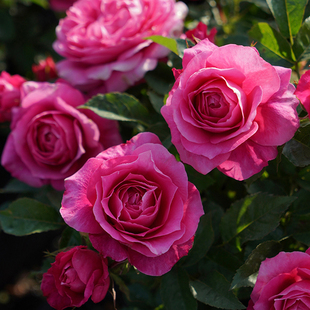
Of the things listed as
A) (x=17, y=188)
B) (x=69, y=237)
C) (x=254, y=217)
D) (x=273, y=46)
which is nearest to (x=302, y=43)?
(x=273, y=46)

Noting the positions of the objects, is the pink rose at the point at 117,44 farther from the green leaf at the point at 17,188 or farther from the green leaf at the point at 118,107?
the green leaf at the point at 17,188

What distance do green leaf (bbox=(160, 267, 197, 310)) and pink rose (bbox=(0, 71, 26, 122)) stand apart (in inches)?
21.4

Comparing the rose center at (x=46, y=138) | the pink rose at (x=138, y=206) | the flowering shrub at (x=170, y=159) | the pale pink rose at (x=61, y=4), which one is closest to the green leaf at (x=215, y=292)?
the flowering shrub at (x=170, y=159)

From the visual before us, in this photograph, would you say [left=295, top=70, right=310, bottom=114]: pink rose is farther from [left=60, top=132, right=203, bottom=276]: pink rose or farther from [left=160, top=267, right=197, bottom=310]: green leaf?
[left=160, top=267, right=197, bottom=310]: green leaf

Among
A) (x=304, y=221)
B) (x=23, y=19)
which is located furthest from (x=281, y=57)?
(x=23, y=19)

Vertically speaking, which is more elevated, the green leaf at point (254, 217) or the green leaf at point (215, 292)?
the green leaf at point (254, 217)

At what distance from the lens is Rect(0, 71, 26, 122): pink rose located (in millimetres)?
757

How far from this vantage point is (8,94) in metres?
0.76

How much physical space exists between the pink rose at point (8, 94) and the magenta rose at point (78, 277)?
0.46 m

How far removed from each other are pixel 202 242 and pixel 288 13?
0.44 meters

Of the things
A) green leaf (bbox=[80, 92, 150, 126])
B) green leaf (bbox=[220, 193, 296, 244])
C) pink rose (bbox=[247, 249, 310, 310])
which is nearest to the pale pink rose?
green leaf (bbox=[80, 92, 150, 126])

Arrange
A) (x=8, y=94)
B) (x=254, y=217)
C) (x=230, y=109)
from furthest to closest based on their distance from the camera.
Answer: (x=8, y=94) → (x=254, y=217) → (x=230, y=109)

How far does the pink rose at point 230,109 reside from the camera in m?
0.41

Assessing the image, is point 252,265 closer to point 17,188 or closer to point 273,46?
point 273,46
